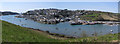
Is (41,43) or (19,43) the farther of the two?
(41,43)

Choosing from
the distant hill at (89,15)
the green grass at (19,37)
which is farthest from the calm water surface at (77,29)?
the distant hill at (89,15)

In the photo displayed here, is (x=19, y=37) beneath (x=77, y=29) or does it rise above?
above

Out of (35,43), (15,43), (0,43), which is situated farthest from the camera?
(35,43)

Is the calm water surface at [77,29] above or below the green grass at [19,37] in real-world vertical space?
below

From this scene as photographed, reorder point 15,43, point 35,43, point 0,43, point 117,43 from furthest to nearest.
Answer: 1. point 117,43
2. point 35,43
3. point 15,43
4. point 0,43

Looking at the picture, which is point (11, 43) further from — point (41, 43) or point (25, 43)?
point (41, 43)

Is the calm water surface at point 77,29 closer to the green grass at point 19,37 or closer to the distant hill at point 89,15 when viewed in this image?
the green grass at point 19,37

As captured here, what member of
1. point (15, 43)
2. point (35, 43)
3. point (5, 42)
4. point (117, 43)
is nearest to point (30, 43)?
point (35, 43)

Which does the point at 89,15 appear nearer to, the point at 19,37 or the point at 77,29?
the point at 77,29

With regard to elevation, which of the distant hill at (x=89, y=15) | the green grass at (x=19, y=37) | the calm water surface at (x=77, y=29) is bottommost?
the distant hill at (x=89, y=15)

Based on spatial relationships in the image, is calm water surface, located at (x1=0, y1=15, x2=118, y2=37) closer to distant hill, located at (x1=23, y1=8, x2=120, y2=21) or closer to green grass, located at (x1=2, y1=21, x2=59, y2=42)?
green grass, located at (x1=2, y1=21, x2=59, y2=42)

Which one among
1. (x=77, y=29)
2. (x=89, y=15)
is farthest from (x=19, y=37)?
(x=89, y=15)
